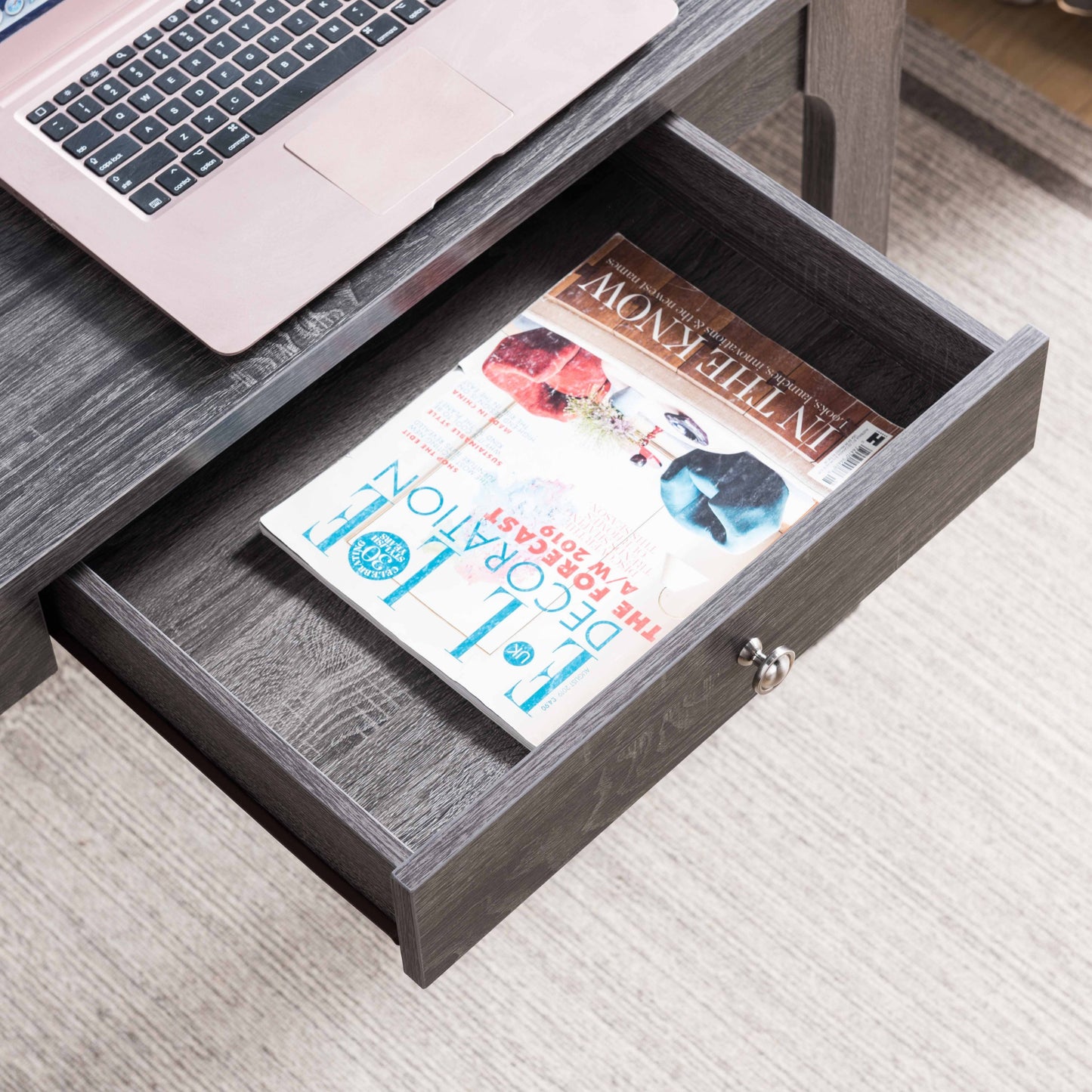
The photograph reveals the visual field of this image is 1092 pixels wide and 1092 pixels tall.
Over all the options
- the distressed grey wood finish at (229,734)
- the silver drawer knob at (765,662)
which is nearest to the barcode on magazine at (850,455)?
the silver drawer knob at (765,662)

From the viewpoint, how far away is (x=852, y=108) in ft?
3.67

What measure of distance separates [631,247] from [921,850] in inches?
23.2

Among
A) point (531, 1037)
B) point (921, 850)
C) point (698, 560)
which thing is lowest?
point (531, 1037)

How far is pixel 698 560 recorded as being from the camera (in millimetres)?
851

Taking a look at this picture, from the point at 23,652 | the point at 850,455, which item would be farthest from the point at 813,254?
the point at 23,652

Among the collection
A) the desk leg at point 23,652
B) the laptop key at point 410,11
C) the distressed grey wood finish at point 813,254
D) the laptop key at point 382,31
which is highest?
the distressed grey wood finish at point 813,254

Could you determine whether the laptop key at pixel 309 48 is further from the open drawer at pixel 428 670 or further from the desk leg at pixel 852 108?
the desk leg at pixel 852 108

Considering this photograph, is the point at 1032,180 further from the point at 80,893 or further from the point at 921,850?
the point at 80,893

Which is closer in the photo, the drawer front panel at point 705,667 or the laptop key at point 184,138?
the drawer front panel at point 705,667

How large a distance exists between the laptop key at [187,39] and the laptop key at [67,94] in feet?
0.19

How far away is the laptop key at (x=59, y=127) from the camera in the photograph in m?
0.86

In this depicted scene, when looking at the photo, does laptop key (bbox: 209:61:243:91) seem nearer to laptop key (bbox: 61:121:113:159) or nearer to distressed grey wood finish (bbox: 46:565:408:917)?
laptop key (bbox: 61:121:113:159)

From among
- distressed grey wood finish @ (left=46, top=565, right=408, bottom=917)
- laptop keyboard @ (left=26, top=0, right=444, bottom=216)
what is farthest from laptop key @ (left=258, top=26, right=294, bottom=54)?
distressed grey wood finish @ (left=46, top=565, right=408, bottom=917)

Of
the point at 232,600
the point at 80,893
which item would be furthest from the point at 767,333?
the point at 80,893
